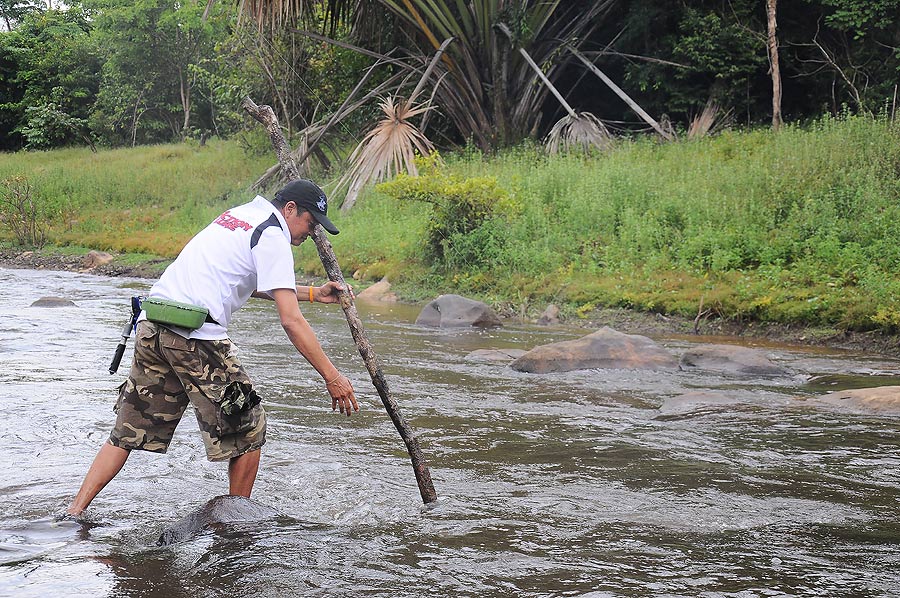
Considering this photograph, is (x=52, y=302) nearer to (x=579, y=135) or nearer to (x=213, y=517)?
(x=579, y=135)

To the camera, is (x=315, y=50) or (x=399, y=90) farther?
(x=315, y=50)

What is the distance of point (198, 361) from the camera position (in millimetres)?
4590

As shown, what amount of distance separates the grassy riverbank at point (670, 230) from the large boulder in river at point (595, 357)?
258 centimetres

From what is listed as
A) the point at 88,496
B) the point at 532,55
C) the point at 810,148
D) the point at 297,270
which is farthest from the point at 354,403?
the point at 532,55

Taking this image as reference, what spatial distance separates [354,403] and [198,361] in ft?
2.45

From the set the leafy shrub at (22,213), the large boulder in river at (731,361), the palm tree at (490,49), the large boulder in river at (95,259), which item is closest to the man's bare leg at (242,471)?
the large boulder in river at (731,361)

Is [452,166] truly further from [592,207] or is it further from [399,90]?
[592,207]

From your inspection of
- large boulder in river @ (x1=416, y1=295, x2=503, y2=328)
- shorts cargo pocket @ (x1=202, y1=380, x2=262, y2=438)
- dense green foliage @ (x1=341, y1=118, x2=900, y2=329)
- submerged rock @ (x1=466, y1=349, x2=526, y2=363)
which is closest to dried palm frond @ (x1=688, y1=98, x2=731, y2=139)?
dense green foliage @ (x1=341, y1=118, x2=900, y2=329)

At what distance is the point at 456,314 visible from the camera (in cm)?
1231

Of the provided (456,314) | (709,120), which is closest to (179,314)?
(456,314)

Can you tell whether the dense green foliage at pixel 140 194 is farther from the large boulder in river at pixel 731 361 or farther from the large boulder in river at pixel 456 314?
the large boulder in river at pixel 731 361

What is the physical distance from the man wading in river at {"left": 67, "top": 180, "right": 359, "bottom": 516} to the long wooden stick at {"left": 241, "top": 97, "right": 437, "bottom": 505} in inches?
8.5

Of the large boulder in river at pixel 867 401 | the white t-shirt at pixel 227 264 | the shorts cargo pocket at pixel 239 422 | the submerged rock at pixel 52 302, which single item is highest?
the white t-shirt at pixel 227 264

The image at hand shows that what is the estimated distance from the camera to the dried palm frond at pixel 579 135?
17375 mm
